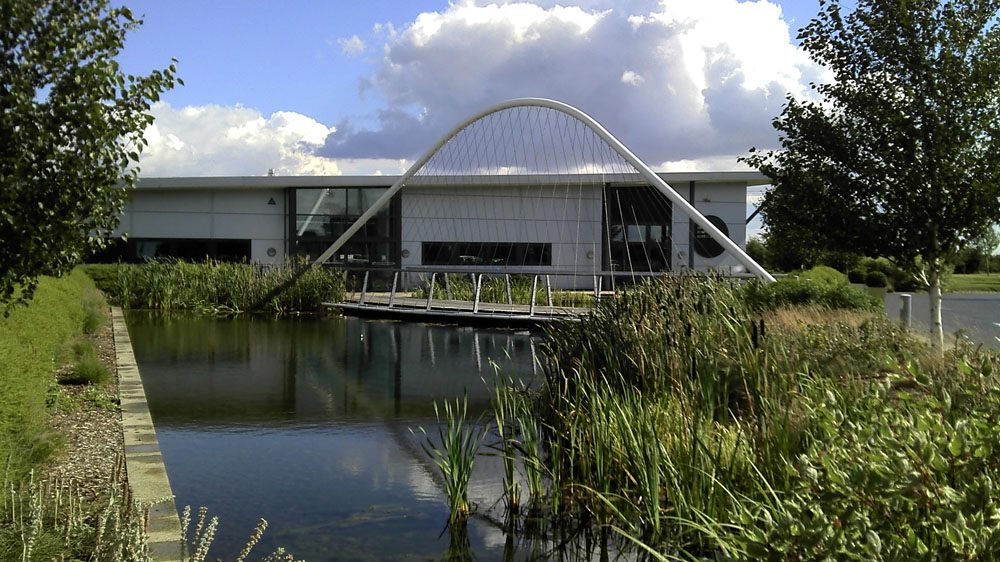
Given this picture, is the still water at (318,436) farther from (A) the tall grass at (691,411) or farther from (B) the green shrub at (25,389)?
(B) the green shrub at (25,389)

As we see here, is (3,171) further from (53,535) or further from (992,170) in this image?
(992,170)

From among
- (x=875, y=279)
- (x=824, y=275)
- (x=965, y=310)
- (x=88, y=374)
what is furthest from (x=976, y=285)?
(x=88, y=374)

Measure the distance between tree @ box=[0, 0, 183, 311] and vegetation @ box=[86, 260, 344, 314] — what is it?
18040 mm

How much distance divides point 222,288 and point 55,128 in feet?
63.3

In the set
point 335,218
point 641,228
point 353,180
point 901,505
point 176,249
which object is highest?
point 353,180

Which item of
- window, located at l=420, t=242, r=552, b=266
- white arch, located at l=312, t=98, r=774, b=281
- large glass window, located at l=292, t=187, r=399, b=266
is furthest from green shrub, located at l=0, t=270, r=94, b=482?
large glass window, located at l=292, t=187, r=399, b=266

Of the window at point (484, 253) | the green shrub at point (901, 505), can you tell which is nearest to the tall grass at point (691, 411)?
the green shrub at point (901, 505)

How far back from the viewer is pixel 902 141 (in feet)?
29.9

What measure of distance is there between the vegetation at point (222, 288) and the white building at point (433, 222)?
6.33 metres

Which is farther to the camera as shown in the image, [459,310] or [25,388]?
[459,310]

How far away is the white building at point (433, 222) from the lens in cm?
3097

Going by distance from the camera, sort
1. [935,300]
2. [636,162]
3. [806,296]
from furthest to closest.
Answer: [636,162]
[806,296]
[935,300]

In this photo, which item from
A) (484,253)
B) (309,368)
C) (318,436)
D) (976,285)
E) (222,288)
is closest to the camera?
(318,436)

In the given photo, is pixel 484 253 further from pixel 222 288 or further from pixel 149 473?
pixel 149 473
